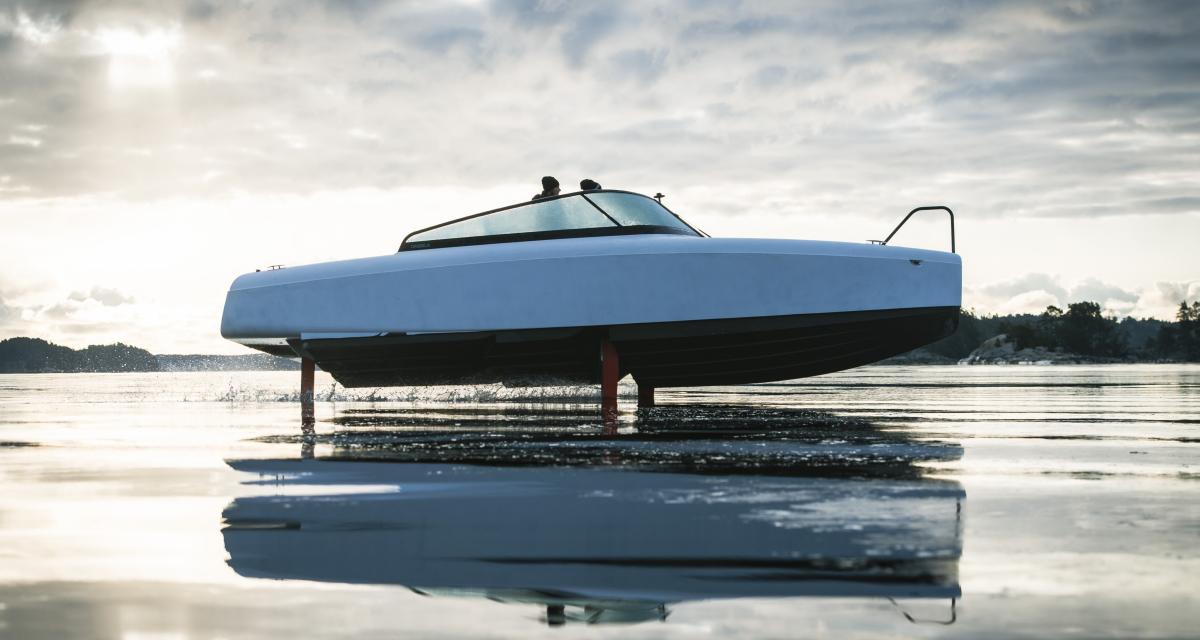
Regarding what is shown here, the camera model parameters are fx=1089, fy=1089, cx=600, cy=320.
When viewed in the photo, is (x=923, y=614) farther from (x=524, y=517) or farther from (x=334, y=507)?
(x=334, y=507)

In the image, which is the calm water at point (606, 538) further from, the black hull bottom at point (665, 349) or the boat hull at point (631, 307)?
the black hull bottom at point (665, 349)

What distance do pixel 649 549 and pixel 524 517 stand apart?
25.6 inches

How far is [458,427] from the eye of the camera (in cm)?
741

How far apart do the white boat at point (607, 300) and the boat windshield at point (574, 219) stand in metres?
0.01

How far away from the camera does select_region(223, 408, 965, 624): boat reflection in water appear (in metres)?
2.29

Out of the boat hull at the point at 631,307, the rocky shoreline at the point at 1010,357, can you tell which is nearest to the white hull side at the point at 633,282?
the boat hull at the point at 631,307

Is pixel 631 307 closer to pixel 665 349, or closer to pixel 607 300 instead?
pixel 607 300

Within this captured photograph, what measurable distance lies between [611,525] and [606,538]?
7.9 inches

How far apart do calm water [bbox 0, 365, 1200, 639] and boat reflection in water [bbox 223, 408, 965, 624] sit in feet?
0.04

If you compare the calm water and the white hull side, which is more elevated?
the white hull side

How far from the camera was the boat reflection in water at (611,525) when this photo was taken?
229cm

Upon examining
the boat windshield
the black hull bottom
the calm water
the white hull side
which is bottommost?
the calm water

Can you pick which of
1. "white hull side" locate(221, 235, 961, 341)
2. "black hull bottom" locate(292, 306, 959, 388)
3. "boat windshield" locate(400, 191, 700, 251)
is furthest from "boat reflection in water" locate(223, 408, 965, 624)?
"boat windshield" locate(400, 191, 700, 251)

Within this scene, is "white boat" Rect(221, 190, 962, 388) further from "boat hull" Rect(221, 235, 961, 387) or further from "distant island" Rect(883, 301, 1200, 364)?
"distant island" Rect(883, 301, 1200, 364)
